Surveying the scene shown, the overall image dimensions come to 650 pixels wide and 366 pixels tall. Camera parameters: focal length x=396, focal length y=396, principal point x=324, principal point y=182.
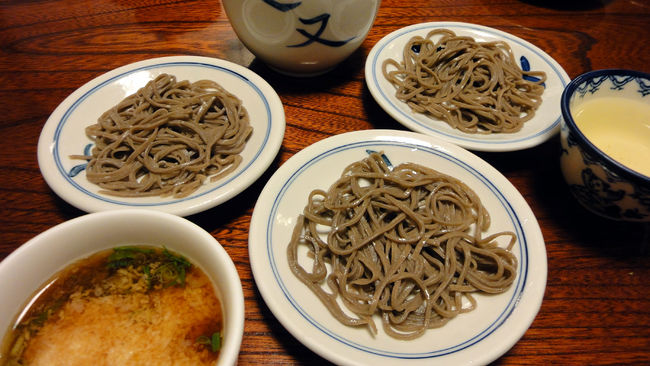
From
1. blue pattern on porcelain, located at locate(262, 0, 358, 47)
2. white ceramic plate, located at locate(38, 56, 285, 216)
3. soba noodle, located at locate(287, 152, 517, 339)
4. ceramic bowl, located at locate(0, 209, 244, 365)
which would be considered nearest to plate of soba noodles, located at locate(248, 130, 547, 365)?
soba noodle, located at locate(287, 152, 517, 339)

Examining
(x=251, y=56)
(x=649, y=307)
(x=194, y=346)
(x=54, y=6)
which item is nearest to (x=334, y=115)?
(x=251, y=56)

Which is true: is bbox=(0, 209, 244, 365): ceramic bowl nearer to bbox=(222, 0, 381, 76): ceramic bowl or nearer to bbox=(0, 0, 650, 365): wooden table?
bbox=(0, 0, 650, 365): wooden table

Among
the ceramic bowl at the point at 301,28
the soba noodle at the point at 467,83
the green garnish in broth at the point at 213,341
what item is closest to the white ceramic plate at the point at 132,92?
the ceramic bowl at the point at 301,28

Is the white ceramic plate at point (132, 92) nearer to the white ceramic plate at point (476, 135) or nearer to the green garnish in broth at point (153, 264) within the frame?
the green garnish in broth at point (153, 264)

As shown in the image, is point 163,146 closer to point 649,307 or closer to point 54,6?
point 54,6

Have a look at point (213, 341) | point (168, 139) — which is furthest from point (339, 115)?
point (213, 341)

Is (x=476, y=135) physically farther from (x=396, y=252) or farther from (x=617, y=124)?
(x=396, y=252)
